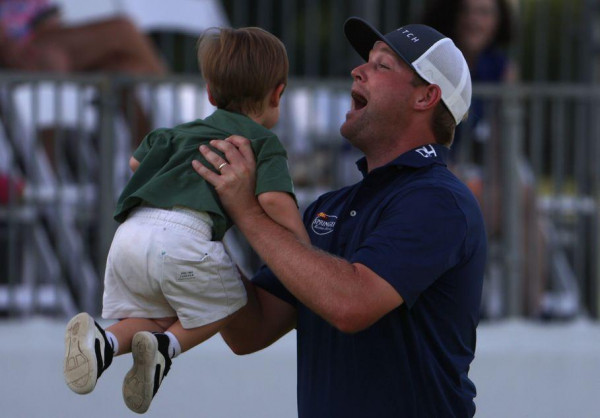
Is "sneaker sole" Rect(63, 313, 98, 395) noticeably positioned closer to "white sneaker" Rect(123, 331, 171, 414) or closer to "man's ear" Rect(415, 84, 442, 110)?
"white sneaker" Rect(123, 331, 171, 414)

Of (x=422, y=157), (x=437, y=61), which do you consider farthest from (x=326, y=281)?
(x=437, y=61)

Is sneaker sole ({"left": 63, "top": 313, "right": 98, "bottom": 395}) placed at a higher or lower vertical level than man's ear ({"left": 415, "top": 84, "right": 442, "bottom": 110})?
lower

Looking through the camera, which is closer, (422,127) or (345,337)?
(345,337)

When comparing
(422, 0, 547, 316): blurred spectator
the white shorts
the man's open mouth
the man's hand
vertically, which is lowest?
(422, 0, 547, 316): blurred spectator

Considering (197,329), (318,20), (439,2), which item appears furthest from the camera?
(318,20)

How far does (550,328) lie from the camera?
6.24 metres

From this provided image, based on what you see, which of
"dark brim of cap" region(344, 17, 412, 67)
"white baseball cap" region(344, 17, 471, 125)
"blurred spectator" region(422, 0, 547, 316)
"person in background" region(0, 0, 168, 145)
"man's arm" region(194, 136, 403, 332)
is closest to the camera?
"man's arm" region(194, 136, 403, 332)

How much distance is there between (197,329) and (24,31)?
170 inches

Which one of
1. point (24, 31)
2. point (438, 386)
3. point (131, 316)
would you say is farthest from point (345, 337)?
point (24, 31)

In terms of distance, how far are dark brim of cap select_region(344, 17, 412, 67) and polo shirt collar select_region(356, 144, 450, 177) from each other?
1.12 ft

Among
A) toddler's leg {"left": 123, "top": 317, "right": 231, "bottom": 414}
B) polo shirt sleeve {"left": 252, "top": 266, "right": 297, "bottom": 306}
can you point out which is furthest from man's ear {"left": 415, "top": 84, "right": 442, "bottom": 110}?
toddler's leg {"left": 123, "top": 317, "right": 231, "bottom": 414}

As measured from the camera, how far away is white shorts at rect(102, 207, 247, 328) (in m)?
3.13

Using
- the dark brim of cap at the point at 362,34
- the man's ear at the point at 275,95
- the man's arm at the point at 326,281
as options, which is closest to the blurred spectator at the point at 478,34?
the dark brim of cap at the point at 362,34

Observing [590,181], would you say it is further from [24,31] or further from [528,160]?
[24,31]
